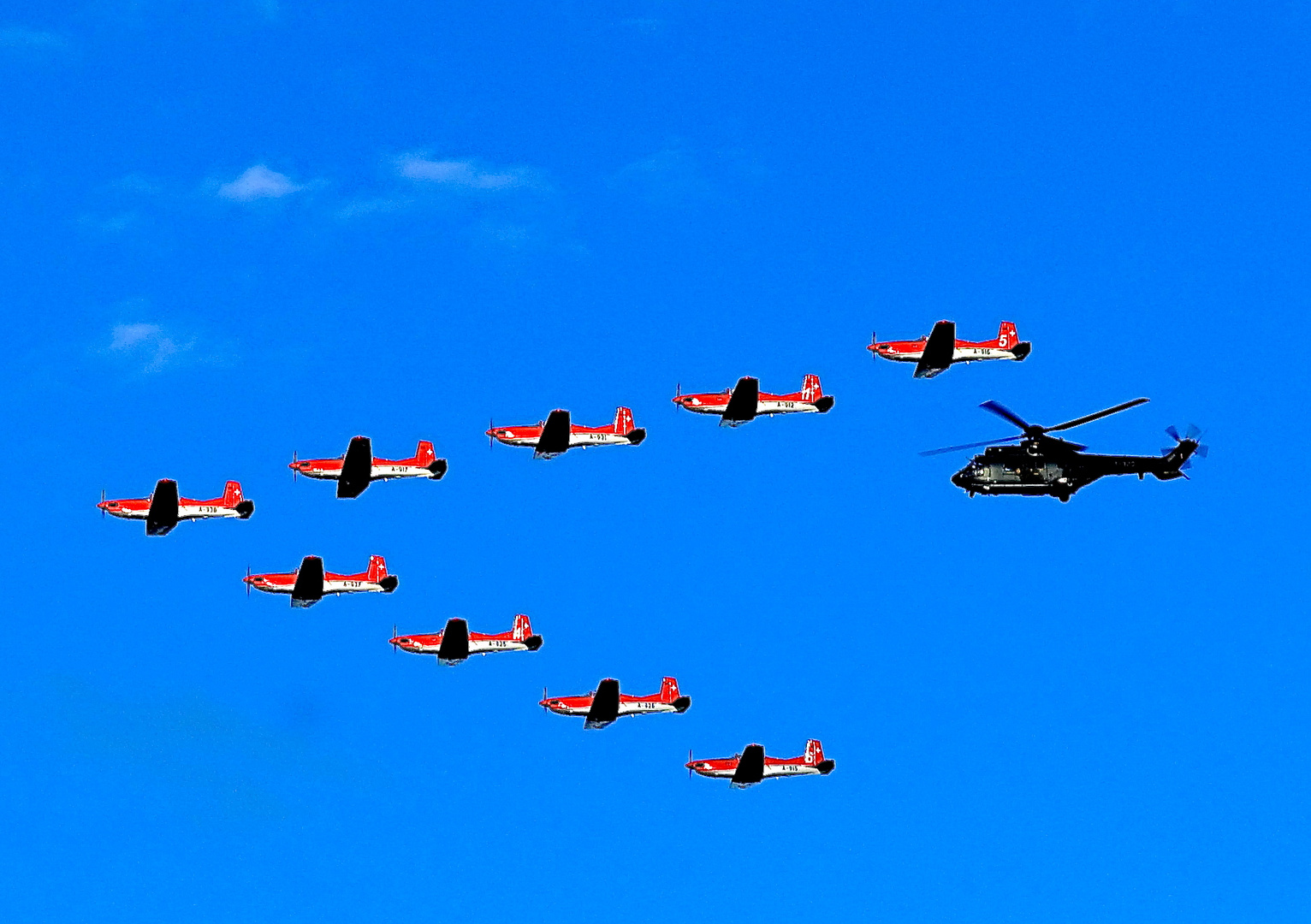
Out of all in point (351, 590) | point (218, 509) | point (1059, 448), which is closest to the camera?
point (1059, 448)

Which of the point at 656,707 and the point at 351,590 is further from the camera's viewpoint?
the point at 656,707

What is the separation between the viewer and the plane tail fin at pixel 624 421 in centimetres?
13800

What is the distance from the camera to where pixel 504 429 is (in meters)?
143

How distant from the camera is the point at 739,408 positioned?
137875 millimetres

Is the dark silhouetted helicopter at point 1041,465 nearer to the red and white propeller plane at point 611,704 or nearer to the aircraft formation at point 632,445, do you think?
the aircraft formation at point 632,445

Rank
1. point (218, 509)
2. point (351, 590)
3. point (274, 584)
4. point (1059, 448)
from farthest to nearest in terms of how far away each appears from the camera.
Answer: point (274, 584) → point (351, 590) → point (218, 509) → point (1059, 448)

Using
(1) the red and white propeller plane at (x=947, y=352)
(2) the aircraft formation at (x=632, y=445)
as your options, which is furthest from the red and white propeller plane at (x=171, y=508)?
(1) the red and white propeller plane at (x=947, y=352)

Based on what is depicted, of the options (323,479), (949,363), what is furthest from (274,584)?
(949,363)

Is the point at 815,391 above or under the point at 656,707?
above

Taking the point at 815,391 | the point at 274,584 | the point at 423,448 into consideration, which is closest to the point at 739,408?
the point at 815,391

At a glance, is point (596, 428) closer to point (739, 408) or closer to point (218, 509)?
point (739, 408)

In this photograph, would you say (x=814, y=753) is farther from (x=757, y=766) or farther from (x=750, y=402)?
(x=750, y=402)

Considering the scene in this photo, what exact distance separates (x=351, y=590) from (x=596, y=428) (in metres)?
20.8

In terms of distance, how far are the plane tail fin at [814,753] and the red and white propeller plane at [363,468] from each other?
44083 mm
